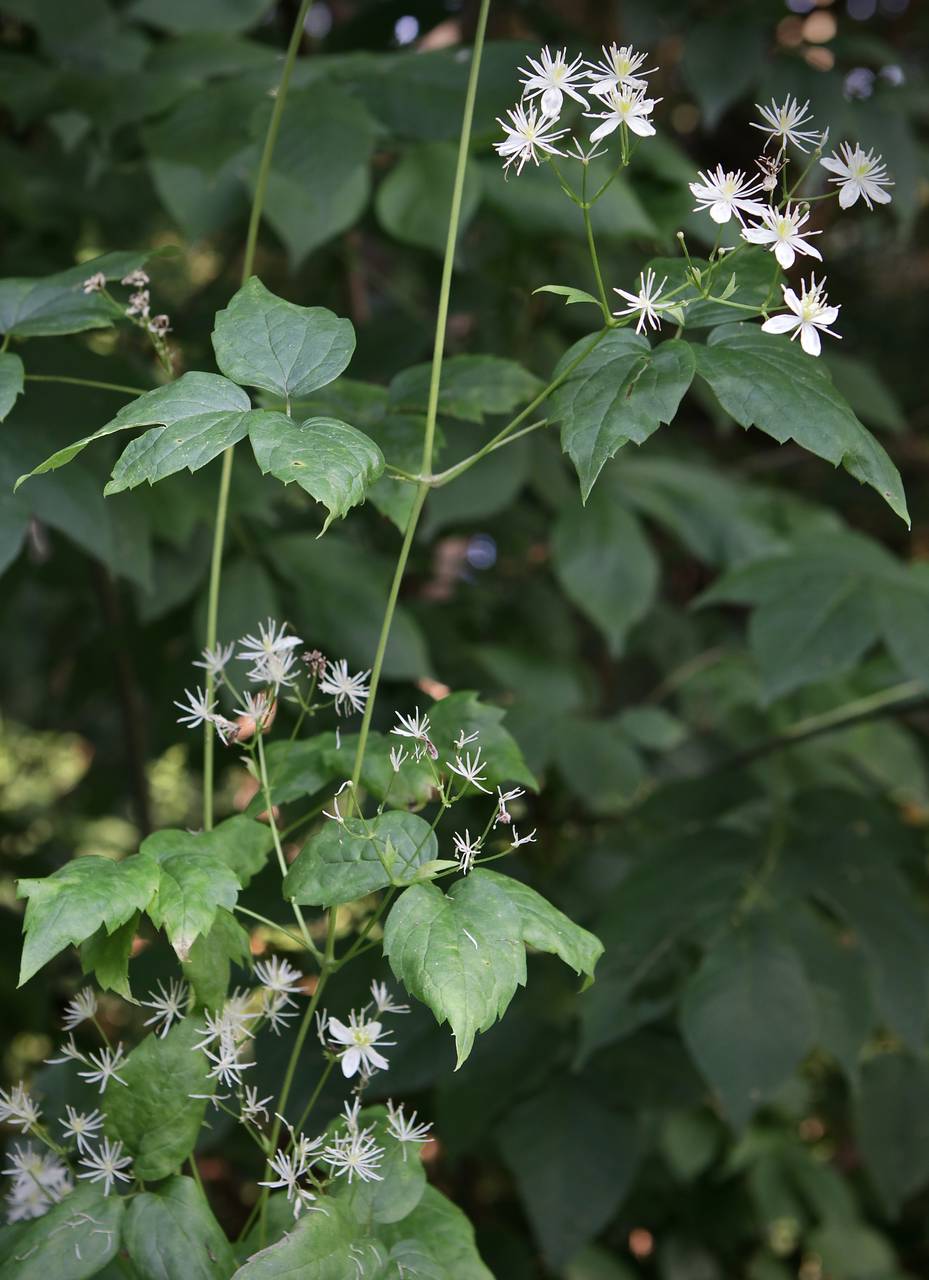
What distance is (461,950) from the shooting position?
54 centimetres

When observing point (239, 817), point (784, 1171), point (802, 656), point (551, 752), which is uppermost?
point (239, 817)

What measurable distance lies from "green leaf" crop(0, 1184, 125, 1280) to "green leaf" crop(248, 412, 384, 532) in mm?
342

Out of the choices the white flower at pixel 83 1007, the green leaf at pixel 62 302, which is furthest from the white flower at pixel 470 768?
the green leaf at pixel 62 302

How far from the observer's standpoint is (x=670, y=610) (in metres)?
1.87

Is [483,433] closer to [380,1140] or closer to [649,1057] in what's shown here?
[649,1057]

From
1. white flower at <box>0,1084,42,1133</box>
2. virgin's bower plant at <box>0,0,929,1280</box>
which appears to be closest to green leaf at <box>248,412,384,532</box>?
virgin's bower plant at <box>0,0,929,1280</box>

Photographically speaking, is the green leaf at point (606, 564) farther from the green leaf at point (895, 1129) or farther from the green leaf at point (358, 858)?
the green leaf at point (358, 858)

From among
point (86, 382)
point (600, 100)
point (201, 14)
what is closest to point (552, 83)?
point (600, 100)

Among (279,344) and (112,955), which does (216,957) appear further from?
(279,344)

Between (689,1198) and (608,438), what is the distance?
154 centimetres

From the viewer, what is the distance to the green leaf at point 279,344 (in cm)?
60

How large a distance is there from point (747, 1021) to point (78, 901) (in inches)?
27.8

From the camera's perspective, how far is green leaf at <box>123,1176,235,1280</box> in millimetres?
591

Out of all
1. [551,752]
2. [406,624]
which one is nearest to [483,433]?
[406,624]
